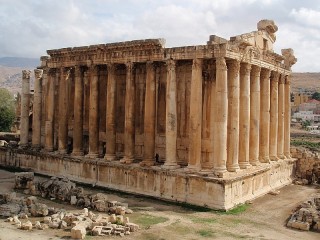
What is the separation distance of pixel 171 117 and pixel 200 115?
173 cm

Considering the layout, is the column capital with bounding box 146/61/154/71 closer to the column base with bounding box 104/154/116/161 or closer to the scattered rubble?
the column base with bounding box 104/154/116/161

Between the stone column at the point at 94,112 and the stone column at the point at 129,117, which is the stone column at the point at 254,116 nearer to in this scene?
the stone column at the point at 129,117

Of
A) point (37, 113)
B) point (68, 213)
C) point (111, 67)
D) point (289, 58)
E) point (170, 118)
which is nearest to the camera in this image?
point (68, 213)

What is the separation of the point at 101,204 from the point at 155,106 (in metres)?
7.00

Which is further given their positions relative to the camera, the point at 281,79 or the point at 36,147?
the point at 36,147

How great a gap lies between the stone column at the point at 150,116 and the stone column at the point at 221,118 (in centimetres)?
425

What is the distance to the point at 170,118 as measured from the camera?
22516 mm

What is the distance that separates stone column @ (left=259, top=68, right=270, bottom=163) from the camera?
25859 mm

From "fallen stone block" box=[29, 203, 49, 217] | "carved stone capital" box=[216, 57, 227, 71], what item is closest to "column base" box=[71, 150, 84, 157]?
"fallen stone block" box=[29, 203, 49, 217]

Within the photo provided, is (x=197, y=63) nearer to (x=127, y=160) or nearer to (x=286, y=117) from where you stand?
(x=127, y=160)

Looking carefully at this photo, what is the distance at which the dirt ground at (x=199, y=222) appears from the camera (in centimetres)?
1612

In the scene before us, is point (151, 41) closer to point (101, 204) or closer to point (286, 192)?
point (101, 204)

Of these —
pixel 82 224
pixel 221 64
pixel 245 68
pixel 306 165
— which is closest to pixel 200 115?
pixel 221 64

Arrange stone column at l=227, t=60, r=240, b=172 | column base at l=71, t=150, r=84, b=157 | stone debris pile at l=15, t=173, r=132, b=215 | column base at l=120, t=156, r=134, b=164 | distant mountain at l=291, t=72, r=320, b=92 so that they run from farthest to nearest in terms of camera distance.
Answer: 1. distant mountain at l=291, t=72, r=320, b=92
2. column base at l=71, t=150, r=84, b=157
3. column base at l=120, t=156, r=134, b=164
4. stone column at l=227, t=60, r=240, b=172
5. stone debris pile at l=15, t=173, r=132, b=215
